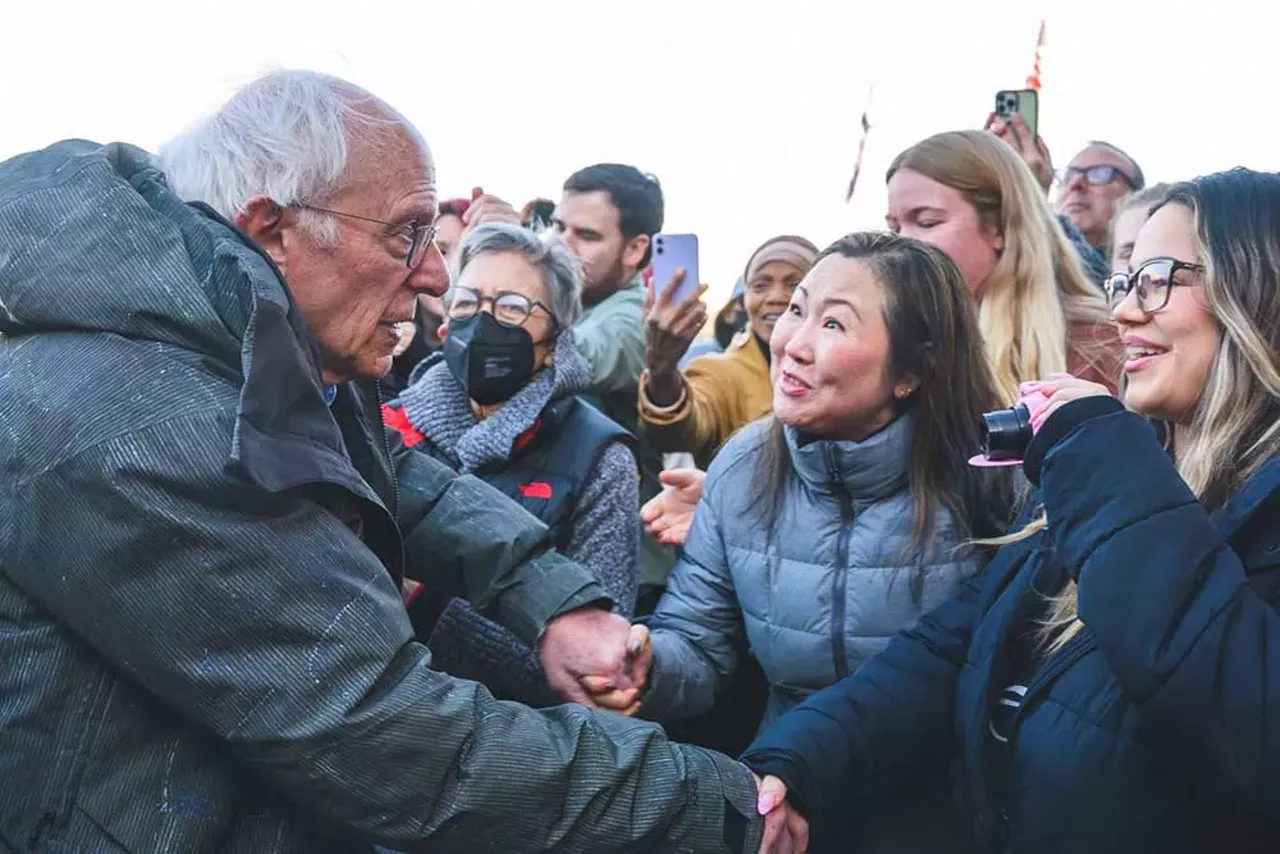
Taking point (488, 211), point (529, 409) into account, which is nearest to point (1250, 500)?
point (529, 409)

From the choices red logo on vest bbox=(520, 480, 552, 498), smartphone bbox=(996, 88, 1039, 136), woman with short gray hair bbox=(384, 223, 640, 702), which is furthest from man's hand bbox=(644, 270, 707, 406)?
smartphone bbox=(996, 88, 1039, 136)

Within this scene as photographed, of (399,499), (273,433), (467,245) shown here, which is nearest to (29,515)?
(273,433)

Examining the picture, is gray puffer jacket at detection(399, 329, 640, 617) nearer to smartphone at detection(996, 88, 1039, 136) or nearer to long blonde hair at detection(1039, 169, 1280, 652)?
long blonde hair at detection(1039, 169, 1280, 652)

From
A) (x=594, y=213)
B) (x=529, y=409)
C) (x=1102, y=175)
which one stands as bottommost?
(x=529, y=409)

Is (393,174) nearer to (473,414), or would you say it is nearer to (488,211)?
(473,414)

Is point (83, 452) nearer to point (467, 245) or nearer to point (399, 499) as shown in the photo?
point (399, 499)

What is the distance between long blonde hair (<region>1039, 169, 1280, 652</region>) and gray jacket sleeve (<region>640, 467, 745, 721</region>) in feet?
3.24

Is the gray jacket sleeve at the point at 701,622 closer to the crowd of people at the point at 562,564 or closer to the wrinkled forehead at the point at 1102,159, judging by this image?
the crowd of people at the point at 562,564

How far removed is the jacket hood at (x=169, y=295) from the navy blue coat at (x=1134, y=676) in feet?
3.70

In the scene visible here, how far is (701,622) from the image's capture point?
3303mm

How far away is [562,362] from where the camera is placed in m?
4.29

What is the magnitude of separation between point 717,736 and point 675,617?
2.37ft

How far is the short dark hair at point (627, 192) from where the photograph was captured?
5.72 meters

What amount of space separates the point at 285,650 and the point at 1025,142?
3896 millimetres
